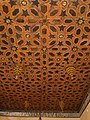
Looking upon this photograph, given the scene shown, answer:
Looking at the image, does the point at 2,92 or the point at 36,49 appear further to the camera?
the point at 2,92

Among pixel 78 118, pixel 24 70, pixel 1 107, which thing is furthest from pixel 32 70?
pixel 78 118

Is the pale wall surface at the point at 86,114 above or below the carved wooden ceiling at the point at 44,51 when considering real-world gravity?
below

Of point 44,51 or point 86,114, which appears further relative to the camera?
point 86,114

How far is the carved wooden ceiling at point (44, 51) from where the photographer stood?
2762 mm

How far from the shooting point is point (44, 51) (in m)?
3.55

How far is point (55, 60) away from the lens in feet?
12.5

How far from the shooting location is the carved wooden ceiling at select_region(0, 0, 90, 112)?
2762 millimetres

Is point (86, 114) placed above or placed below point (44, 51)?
below

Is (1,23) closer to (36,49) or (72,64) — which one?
(36,49)

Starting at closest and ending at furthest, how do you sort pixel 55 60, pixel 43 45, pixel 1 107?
pixel 43 45
pixel 55 60
pixel 1 107

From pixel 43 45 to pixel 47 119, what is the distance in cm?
356

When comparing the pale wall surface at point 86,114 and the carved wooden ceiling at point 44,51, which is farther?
the pale wall surface at point 86,114

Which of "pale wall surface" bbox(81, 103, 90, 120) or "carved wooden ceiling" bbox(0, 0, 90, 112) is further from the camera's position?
"pale wall surface" bbox(81, 103, 90, 120)

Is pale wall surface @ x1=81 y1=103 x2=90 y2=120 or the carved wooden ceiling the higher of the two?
the carved wooden ceiling
